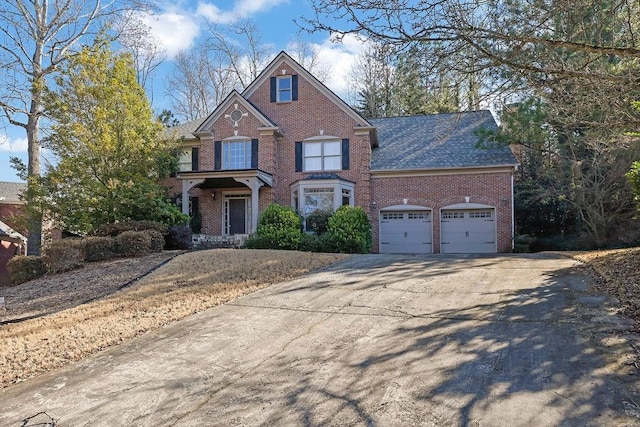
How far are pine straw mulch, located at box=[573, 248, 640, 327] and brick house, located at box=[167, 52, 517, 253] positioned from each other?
8034 mm

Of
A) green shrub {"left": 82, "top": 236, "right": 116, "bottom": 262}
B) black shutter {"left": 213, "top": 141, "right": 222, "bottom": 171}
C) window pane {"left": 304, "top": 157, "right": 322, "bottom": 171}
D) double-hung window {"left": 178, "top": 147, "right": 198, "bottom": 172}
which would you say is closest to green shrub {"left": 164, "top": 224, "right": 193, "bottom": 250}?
green shrub {"left": 82, "top": 236, "right": 116, "bottom": 262}

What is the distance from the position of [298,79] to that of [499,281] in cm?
1418

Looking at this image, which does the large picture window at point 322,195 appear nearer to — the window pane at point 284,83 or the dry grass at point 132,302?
the window pane at point 284,83

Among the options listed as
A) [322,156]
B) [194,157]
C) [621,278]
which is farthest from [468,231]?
[194,157]

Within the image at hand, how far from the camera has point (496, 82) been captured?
666 centimetres

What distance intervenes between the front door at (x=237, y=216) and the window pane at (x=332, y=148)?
429cm

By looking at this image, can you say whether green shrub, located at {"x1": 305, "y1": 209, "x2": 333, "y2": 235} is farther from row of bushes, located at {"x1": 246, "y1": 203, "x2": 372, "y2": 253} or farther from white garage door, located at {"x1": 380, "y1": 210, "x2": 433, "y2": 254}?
white garage door, located at {"x1": 380, "y1": 210, "x2": 433, "y2": 254}

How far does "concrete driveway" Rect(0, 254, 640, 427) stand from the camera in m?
3.38

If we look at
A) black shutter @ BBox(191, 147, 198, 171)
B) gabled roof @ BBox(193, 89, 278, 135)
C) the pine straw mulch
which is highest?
gabled roof @ BBox(193, 89, 278, 135)

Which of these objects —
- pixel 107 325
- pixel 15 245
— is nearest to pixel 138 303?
pixel 107 325

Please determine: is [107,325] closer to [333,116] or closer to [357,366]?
[357,366]

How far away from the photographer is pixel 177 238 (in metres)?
15.7

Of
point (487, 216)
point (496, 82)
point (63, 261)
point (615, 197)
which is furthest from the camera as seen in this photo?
point (487, 216)

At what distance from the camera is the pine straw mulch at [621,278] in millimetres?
5676
